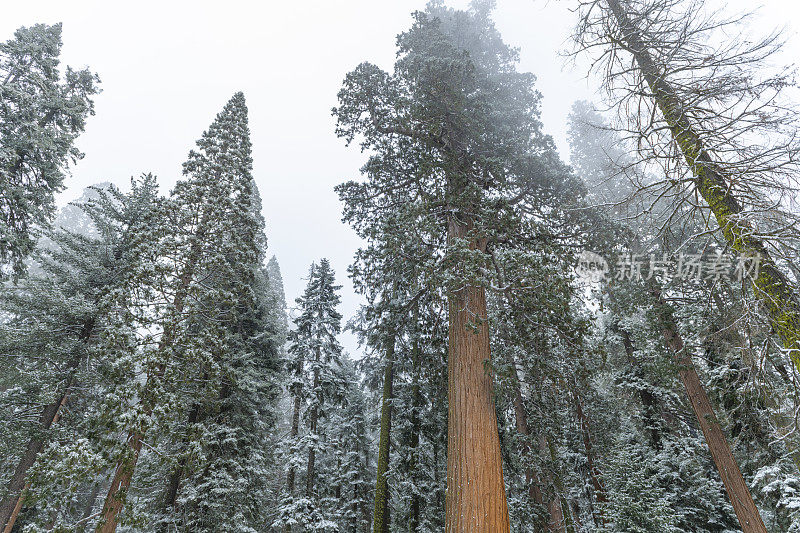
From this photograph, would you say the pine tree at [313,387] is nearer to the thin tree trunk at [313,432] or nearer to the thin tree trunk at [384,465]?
the thin tree trunk at [313,432]

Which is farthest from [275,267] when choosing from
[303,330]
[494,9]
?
[494,9]

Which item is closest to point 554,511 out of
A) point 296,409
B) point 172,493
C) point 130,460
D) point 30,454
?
point 296,409

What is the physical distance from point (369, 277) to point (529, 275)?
3799 mm

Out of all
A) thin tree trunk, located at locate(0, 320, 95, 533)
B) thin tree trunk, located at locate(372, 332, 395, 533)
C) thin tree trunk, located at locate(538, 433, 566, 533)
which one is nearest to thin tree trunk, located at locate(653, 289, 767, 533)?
thin tree trunk, located at locate(538, 433, 566, 533)

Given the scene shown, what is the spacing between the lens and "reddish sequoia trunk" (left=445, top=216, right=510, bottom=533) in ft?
15.8

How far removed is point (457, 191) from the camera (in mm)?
7973

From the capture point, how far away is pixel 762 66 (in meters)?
3.67

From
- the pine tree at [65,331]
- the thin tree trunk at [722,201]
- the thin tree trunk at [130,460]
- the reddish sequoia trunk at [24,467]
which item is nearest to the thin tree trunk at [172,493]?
the pine tree at [65,331]

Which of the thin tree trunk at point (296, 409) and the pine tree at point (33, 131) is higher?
the pine tree at point (33, 131)

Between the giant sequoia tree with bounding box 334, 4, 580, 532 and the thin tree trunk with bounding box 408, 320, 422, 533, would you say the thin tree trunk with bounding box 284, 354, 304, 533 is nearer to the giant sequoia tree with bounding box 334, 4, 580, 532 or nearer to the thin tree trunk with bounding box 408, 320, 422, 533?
the thin tree trunk with bounding box 408, 320, 422, 533

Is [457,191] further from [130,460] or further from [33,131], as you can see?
[33,131]

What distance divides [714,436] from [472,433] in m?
6.50

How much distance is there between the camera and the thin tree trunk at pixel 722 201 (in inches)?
132

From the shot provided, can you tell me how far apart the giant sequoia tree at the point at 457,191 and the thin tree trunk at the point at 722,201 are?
8.96 feet
